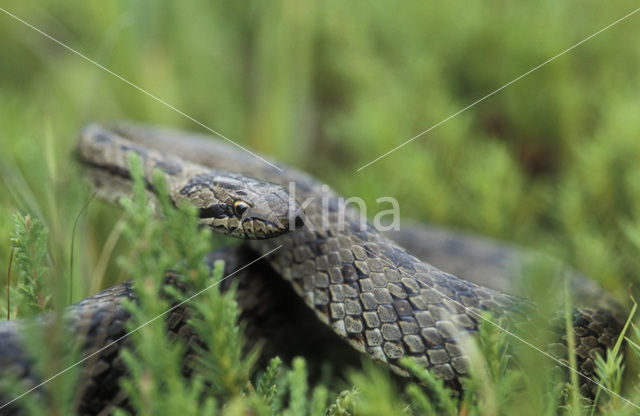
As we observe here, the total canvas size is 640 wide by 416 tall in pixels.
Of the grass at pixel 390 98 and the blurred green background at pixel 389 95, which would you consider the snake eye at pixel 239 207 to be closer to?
the grass at pixel 390 98

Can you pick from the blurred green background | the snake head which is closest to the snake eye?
the snake head

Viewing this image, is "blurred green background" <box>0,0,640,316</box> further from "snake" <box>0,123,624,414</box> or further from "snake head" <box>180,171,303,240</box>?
"snake head" <box>180,171,303,240</box>

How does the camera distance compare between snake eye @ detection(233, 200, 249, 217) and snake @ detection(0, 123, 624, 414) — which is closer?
snake @ detection(0, 123, 624, 414)

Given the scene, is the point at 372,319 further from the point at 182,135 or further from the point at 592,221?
the point at 182,135

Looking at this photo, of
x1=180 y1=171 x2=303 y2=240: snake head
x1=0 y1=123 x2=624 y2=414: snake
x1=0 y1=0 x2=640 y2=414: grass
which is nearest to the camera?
x1=0 y1=123 x2=624 y2=414: snake

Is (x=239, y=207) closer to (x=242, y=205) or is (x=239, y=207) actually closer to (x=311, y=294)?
(x=242, y=205)

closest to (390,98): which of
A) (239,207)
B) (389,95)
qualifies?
(389,95)
